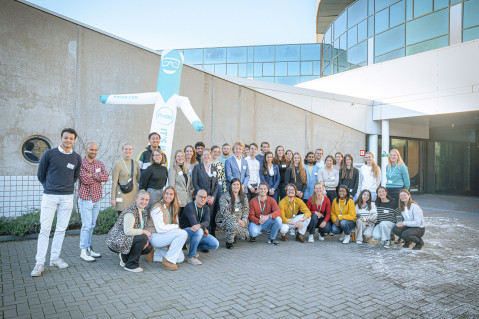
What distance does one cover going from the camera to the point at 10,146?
7.38 meters

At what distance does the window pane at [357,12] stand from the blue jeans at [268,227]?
15.9 metres

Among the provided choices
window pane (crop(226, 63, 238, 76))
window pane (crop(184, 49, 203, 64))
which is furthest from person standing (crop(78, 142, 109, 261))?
window pane (crop(184, 49, 203, 64))

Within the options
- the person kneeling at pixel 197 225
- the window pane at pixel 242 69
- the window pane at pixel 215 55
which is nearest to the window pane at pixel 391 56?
the person kneeling at pixel 197 225

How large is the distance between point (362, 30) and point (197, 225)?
16970 millimetres

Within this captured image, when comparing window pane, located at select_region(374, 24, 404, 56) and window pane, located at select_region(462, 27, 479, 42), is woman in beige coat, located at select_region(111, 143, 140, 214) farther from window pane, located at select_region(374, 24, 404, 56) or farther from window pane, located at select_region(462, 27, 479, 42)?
window pane, located at select_region(374, 24, 404, 56)

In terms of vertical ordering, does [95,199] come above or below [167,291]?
above

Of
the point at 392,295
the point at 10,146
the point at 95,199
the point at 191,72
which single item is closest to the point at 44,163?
the point at 95,199

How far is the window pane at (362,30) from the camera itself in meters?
17.6

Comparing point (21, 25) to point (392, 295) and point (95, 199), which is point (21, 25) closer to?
point (95, 199)

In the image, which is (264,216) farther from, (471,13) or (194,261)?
(471,13)

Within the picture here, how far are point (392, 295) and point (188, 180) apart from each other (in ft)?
12.7

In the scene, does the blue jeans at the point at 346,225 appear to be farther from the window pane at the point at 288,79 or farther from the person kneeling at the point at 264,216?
the window pane at the point at 288,79

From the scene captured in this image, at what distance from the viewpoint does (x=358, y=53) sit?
17.8 meters

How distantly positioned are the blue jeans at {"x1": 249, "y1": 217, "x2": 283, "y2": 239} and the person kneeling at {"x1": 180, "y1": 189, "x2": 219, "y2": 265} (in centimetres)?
108
